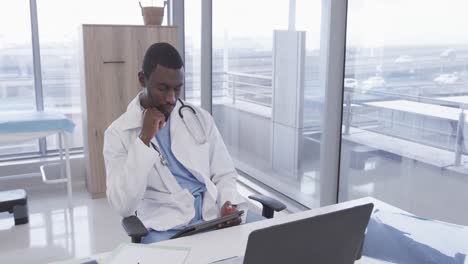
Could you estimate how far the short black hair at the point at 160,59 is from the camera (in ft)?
6.03

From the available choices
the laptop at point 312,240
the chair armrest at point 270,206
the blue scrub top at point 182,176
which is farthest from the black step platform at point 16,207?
the laptop at point 312,240

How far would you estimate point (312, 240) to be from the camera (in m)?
0.98

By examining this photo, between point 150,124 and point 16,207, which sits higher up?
point 150,124

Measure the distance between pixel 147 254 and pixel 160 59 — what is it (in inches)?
33.3

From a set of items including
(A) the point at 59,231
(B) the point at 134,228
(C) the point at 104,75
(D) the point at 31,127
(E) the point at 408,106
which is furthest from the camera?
(C) the point at 104,75

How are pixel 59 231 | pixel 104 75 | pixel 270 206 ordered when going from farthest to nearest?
pixel 104 75 → pixel 59 231 → pixel 270 206

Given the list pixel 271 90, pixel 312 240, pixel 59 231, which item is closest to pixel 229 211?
pixel 312 240

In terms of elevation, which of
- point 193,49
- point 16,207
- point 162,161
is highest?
point 193,49

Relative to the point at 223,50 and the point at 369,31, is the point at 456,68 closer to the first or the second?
the point at 369,31

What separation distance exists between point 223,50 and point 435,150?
2.51m

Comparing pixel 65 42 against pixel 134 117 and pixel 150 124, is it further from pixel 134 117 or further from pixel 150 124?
pixel 150 124

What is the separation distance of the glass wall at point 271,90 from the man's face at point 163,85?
1325 mm

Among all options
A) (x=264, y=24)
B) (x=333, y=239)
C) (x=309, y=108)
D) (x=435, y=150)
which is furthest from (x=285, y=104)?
(x=333, y=239)

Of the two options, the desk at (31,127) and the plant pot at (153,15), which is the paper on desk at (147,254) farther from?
the plant pot at (153,15)
